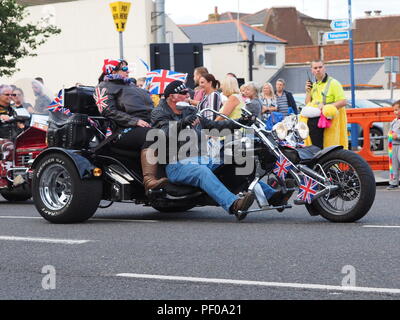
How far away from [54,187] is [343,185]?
3.29 meters

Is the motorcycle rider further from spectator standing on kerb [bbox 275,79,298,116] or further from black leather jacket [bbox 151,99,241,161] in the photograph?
spectator standing on kerb [bbox 275,79,298,116]

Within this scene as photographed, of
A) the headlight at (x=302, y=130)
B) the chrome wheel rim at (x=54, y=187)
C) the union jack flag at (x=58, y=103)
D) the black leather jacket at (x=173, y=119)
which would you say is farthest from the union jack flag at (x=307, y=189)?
the union jack flag at (x=58, y=103)

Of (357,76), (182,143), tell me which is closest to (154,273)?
(182,143)

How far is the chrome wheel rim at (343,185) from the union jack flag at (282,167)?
0.37 m

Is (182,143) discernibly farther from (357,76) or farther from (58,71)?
(357,76)

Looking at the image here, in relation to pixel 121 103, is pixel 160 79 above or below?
above

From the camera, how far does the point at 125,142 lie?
1038 cm

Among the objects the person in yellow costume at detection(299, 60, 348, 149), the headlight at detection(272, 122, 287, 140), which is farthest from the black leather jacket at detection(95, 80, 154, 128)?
the person in yellow costume at detection(299, 60, 348, 149)

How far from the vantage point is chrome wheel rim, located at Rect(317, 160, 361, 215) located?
9.26 metres

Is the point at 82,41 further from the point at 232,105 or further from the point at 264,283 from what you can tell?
the point at 264,283

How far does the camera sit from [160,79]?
586 inches

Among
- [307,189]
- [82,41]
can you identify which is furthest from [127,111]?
[82,41]

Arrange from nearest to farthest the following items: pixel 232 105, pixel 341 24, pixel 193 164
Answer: pixel 193 164
pixel 232 105
pixel 341 24

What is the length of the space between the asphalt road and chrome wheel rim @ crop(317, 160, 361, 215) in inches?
9.0
